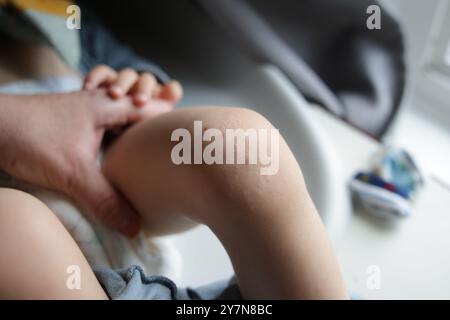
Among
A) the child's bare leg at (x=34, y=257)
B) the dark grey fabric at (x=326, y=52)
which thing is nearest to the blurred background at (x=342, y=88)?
the dark grey fabric at (x=326, y=52)

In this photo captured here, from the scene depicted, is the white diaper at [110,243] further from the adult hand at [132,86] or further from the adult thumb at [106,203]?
the adult hand at [132,86]

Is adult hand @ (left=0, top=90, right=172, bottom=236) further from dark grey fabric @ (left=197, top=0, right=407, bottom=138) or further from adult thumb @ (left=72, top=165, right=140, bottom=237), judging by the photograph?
dark grey fabric @ (left=197, top=0, right=407, bottom=138)

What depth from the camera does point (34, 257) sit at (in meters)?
0.33

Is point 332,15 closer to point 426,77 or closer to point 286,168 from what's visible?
point 426,77

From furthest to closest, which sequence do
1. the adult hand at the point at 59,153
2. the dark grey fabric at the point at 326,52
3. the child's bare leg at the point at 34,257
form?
the dark grey fabric at the point at 326,52 → the adult hand at the point at 59,153 → the child's bare leg at the point at 34,257

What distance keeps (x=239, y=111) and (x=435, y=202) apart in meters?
0.25

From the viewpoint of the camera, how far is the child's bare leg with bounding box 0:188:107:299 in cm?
32

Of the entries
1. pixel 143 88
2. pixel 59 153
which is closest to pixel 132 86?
pixel 143 88

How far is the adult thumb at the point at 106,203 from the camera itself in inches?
17.3

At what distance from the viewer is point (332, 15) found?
1.86 feet

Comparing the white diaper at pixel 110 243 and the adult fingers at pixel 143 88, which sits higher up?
the adult fingers at pixel 143 88

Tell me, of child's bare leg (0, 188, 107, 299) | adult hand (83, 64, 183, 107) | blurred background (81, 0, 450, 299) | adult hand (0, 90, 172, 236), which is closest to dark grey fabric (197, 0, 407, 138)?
blurred background (81, 0, 450, 299)

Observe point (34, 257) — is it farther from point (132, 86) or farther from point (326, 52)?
point (326, 52)

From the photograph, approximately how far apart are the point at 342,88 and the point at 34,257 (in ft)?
1.37
